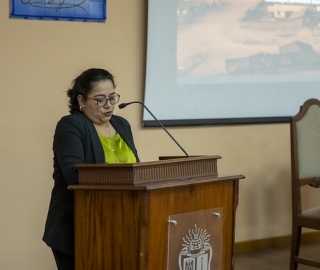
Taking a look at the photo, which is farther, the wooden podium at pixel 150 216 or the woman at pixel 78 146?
the woman at pixel 78 146

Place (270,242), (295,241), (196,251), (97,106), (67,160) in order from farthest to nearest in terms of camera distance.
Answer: (270,242)
(295,241)
(97,106)
(67,160)
(196,251)

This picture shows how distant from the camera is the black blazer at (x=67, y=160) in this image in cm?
261

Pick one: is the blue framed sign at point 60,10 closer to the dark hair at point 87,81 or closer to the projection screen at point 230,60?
the projection screen at point 230,60

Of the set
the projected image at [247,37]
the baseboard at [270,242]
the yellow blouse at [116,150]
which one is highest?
the projected image at [247,37]

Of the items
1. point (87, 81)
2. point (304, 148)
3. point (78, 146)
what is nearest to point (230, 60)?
point (304, 148)

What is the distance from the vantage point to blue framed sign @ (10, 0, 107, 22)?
3.82 metres

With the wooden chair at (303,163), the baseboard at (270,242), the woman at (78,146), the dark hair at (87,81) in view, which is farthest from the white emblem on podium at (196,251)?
the baseboard at (270,242)

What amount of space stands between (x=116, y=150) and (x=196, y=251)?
0.61 metres

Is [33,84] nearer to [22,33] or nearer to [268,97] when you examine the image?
[22,33]

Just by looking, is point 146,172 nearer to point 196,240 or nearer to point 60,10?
point 196,240

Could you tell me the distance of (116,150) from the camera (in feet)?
9.23

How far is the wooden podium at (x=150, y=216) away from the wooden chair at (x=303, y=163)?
165 centimetres

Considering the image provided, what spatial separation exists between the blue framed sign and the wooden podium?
170 centimetres

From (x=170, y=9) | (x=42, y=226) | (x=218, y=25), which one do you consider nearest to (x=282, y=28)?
(x=218, y=25)
